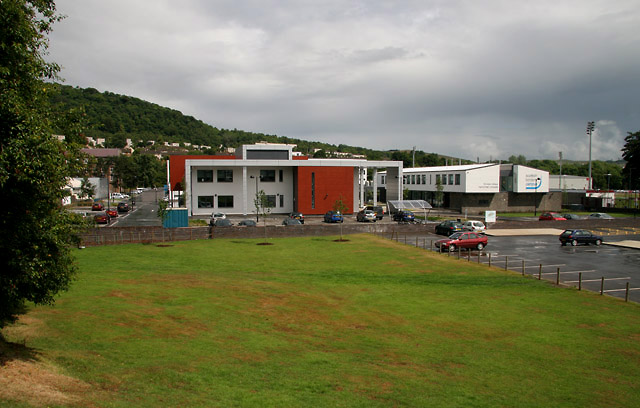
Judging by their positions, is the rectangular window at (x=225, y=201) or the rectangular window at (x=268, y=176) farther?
the rectangular window at (x=268, y=176)

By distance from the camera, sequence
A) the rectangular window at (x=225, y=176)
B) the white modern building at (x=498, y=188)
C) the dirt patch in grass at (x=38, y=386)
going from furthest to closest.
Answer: the white modern building at (x=498, y=188) < the rectangular window at (x=225, y=176) < the dirt patch in grass at (x=38, y=386)

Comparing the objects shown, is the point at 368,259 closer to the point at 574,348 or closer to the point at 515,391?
the point at 574,348

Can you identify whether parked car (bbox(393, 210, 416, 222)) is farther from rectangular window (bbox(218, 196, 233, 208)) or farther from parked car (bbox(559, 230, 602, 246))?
rectangular window (bbox(218, 196, 233, 208))

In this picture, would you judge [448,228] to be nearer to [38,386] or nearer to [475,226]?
[475,226]

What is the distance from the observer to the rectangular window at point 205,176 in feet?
228

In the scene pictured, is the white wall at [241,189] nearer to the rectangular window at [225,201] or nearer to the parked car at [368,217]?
the rectangular window at [225,201]

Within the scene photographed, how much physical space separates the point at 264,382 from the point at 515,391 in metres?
7.00

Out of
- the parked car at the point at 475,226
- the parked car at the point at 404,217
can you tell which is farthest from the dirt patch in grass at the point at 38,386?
the parked car at the point at 404,217

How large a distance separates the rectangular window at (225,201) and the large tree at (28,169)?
6003cm

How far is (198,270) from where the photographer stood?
91.5ft

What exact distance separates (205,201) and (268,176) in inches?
439

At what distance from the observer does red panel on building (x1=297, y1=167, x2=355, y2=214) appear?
69.0 meters

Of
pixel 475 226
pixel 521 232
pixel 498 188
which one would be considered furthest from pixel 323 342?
pixel 498 188

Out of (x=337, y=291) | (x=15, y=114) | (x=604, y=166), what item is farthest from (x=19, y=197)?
(x=604, y=166)
